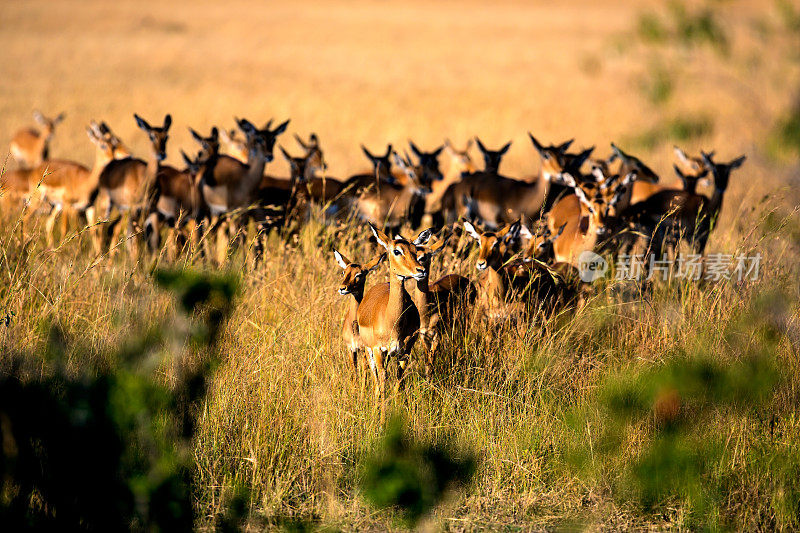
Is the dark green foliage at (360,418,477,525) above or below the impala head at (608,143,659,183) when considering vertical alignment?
below

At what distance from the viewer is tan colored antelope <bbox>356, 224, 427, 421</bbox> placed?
5.26m

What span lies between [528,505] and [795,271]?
336cm

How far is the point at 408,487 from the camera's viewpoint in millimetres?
2770

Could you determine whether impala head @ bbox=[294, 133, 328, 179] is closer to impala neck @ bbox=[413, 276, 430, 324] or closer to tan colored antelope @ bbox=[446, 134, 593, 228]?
tan colored antelope @ bbox=[446, 134, 593, 228]

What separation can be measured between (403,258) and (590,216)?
9.25ft

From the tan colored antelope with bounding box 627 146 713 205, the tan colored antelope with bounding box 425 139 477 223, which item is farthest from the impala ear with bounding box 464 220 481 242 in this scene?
the tan colored antelope with bounding box 425 139 477 223

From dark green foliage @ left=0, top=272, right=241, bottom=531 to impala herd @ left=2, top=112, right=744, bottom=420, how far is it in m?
1.64

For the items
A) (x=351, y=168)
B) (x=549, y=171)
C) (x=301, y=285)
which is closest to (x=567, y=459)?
(x=301, y=285)

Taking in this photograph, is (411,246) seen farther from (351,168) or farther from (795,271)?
(351,168)

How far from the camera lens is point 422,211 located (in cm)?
1005

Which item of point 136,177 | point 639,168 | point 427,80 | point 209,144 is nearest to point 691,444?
point 639,168

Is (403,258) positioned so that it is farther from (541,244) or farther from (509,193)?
(509,193)

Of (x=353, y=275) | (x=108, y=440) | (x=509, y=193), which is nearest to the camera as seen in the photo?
(x=108, y=440)

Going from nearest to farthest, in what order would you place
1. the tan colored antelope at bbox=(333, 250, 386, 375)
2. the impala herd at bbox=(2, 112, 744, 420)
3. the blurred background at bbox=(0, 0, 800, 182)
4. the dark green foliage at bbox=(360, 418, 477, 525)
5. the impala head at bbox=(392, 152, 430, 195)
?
1. the dark green foliage at bbox=(360, 418, 477, 525)
2. the tan colored antelope at bbox=(333, 250, 386, 375)
3. the impala herd at bbox=(2, 112, 744, 420)
4. the blurred background at bbox=(0, 0, 800, 182)
5. the impala head at bbox=(392, 152, 430, 195)
